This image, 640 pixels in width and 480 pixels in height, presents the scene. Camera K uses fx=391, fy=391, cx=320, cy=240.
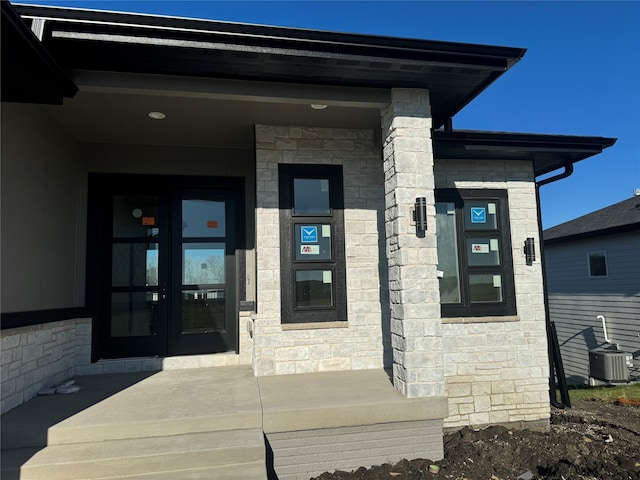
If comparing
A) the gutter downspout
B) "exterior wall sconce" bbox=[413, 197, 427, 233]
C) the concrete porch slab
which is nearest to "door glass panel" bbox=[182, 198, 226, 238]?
the concrete porch slab

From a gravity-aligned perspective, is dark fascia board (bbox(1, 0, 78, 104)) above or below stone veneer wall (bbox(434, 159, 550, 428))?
above

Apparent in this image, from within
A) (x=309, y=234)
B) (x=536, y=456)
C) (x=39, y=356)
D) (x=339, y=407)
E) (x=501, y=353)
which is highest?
(x=309, y=234)

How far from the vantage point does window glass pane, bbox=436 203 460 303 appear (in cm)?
454

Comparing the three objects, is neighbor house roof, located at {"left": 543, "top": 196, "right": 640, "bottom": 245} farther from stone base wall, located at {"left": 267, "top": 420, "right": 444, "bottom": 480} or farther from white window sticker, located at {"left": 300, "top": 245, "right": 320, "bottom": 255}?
stone base wall, located at {"left": 267, "top": 420, "right": 444, "bottom": 480}

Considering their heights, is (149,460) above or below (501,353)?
below

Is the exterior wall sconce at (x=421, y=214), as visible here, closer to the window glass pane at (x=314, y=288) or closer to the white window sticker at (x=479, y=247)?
the window glass pane at (x=314, y=288)

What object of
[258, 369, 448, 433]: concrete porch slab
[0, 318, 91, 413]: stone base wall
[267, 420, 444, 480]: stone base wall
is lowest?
[267, 420, 444, 480]: stone base wall

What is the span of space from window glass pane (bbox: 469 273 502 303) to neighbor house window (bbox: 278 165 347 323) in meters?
1.52

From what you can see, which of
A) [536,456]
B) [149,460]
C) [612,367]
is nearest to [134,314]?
[149,460]

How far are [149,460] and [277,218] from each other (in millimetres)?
2493

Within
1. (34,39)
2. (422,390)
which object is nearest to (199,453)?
(422,390)

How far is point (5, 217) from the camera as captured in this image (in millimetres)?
3158

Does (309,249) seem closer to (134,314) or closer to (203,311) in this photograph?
(203,311)

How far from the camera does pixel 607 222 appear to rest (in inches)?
391
